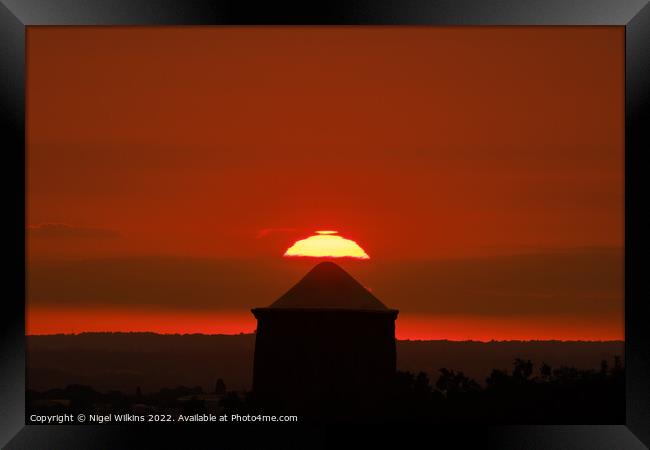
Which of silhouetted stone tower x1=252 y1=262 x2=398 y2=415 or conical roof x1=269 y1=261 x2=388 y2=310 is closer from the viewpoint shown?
conical roof x1=269 y1=261 x2=388 y2=310

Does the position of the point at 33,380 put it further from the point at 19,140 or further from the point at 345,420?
the point at 345,420

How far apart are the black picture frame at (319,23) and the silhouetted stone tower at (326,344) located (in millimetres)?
1835

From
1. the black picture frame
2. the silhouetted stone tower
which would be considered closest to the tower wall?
the silhouetted stone tower

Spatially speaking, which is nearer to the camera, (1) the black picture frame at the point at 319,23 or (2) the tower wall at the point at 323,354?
(1) the black picture frame at the point at 319,23

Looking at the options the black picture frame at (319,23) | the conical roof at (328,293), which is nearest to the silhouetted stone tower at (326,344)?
the conical roof at (328,293)

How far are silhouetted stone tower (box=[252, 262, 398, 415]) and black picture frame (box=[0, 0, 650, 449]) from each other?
6.02 ft

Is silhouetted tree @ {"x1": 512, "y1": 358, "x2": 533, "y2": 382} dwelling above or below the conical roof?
below

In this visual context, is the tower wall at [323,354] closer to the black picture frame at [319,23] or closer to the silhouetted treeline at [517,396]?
the silhouetted treeline at [517,396]

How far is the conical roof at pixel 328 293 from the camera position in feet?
25.4

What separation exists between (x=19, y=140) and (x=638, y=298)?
4116 mm

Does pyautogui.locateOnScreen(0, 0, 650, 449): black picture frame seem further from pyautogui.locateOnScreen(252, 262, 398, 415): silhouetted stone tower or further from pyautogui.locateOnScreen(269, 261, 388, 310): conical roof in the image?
pyautogui.locateOnScreen(269, 261, 388, 310): conical roof

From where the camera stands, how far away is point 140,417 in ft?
20.0

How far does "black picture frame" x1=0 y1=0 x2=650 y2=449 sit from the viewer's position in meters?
5.79

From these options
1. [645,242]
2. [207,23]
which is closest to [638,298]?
[645,242]
